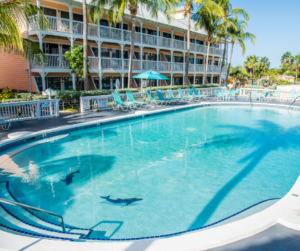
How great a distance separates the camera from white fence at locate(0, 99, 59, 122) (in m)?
11.7

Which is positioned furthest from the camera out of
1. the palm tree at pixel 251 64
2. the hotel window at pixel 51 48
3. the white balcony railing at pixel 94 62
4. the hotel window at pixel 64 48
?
the palm tree at pixel 251 64

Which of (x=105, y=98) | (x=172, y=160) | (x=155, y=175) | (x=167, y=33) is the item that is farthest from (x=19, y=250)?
(x=167, y=33)

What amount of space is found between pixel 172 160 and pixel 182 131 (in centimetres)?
407

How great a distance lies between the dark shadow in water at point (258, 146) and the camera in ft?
16.4

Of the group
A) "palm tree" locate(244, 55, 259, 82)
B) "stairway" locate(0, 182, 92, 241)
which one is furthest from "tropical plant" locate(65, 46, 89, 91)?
"palm tree" locate(244, 55, 259, 82)

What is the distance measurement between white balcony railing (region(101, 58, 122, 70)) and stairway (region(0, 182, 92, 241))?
57.4 ft

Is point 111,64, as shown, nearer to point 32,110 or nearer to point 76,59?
point 76,59

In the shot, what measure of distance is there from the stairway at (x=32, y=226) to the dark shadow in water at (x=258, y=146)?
2.10m

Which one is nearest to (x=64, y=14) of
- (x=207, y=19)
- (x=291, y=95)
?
(x=207, y=19)

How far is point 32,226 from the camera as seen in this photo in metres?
4.10

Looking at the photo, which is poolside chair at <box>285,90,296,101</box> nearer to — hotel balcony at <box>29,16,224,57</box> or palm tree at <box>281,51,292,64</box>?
hotel balcony at <box>29,16,224,57</box>

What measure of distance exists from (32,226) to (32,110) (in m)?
9.53

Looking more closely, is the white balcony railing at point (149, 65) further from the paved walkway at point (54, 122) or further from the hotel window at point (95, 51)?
the paved walkway at point (54, 122)

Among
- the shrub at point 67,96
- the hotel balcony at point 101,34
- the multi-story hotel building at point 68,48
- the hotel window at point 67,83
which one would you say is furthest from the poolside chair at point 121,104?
the hotel window at point 67,83
